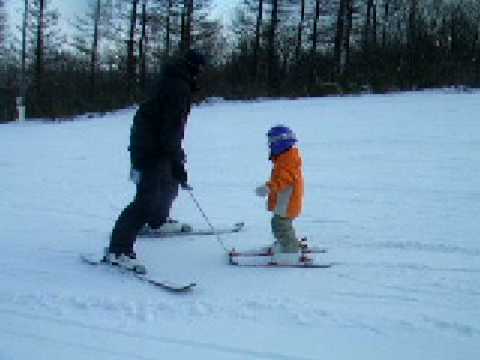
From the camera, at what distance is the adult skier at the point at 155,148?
6035 millimetres

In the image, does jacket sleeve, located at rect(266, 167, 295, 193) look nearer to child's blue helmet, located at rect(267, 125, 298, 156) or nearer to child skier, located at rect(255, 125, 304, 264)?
child skier, located at rect(255, 125, 304, 264)

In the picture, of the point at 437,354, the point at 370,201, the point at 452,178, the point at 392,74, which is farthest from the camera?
the point at 392,74

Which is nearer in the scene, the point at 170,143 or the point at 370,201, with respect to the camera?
the point at 170,143

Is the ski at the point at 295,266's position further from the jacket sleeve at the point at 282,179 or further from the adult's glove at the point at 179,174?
the adult's glove at the point at 179,174

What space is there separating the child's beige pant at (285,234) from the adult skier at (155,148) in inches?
43.1

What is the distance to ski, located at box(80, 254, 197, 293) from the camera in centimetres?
538

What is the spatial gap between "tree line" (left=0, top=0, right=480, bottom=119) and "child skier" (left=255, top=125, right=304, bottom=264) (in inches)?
779

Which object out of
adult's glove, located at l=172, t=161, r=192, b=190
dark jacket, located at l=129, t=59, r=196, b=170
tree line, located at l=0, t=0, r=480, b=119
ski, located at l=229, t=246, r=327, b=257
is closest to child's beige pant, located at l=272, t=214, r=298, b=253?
ski, located at l=229, t=246, r=327, b=257

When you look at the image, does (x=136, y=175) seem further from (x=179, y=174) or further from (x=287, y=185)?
(x=287, y=185)

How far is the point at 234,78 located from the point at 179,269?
2501 centimetres

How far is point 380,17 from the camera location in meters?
39.8

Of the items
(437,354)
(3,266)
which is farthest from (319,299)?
(3,266)

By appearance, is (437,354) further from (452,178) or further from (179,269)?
(452,178)

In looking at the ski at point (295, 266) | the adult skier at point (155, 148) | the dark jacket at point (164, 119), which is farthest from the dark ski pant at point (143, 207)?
the ski at point (295, 266)
